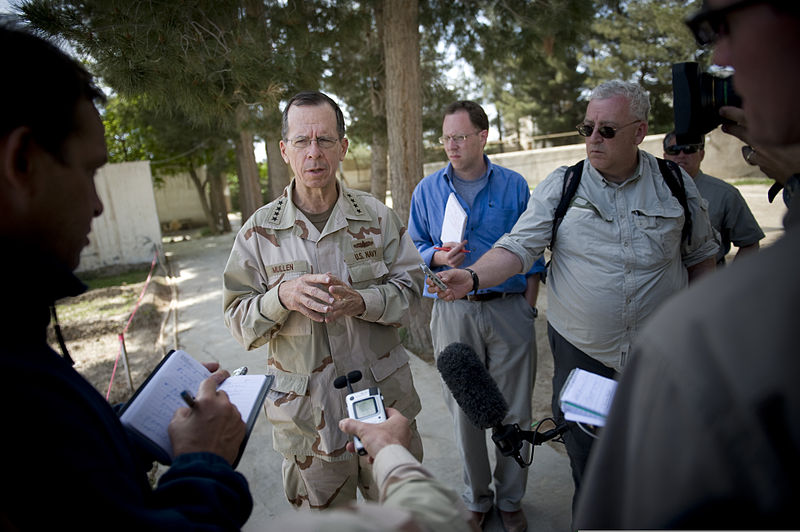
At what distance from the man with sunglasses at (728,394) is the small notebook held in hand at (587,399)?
80 cm

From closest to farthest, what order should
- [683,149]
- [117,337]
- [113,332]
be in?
[683,149], [117,337], [113,332]

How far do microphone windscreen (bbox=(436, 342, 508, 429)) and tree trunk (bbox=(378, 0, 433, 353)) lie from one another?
3.29 m

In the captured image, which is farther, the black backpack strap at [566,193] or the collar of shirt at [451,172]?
the collar of shirt at [451,172]

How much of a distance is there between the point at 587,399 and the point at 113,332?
7941 millimetres

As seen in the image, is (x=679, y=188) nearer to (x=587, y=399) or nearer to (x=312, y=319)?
(x=587, y=399)


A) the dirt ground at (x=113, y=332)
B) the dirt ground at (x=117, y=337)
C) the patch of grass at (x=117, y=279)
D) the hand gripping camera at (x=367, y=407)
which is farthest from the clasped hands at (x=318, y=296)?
the patch of grass at (x=117, y=279)

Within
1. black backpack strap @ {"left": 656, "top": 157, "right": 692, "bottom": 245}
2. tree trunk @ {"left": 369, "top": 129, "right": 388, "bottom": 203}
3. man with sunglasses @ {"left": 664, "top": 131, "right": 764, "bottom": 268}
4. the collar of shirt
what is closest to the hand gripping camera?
black backpack strap @ {"left": 656, "top": 157, "right": 692, "bottom": 245}

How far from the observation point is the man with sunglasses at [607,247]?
2.36 meters

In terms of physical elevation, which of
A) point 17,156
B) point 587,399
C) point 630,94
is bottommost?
point 587,399

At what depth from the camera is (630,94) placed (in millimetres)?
2500

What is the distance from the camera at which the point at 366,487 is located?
8.02 feet

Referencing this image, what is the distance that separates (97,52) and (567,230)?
3594 millimetres

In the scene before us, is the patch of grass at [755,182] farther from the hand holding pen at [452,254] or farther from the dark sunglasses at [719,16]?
the dark sunglasses at [719,16]

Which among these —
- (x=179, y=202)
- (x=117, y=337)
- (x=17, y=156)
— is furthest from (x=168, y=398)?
(x=179, y=202)
